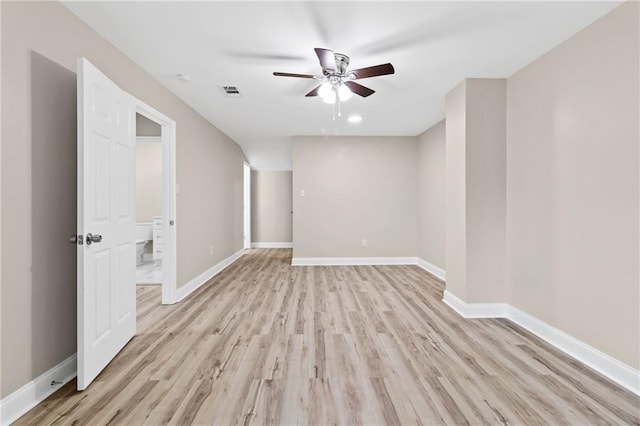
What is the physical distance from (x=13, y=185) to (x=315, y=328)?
232cm

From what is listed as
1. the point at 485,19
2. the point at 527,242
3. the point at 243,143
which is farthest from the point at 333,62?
the point at 243,143

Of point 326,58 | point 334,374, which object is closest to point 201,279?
point 334,374

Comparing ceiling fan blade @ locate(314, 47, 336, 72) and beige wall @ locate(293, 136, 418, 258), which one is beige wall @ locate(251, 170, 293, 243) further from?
ceiling fan blade @ locate(314, 47, 336, 72)

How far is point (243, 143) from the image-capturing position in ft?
20.1

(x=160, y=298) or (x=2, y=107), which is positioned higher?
(x=2, y=107)

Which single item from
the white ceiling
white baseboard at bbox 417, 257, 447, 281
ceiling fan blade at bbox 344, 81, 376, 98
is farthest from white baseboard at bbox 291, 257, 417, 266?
ceiling fan blade at bbox 344, 81, 376, 98

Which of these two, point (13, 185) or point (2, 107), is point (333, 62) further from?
point (13, 185)

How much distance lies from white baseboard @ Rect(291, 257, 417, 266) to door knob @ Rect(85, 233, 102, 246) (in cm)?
394

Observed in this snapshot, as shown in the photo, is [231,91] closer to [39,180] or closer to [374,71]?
[374,71]

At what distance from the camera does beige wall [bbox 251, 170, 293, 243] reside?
841 centimetres

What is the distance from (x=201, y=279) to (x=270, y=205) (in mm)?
4288

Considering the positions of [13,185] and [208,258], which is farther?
[208,258]

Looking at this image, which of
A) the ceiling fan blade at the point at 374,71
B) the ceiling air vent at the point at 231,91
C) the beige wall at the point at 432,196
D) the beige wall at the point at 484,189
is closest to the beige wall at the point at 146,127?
the ceiling air vent at the point at 231,91

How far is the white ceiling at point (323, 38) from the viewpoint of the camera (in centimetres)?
198
